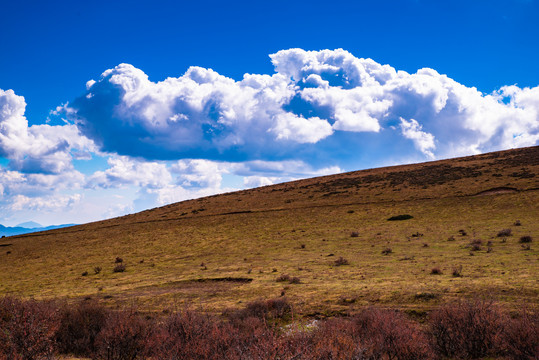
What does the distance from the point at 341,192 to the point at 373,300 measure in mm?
52423

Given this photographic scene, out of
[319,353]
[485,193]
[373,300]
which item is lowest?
[373,300]

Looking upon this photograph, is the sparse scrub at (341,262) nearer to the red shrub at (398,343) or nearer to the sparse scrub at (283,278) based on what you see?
the sparse scrub at (283,278)

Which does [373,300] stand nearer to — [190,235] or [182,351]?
[182,351]

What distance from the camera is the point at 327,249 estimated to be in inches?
1307

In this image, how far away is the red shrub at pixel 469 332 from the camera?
29.8ft

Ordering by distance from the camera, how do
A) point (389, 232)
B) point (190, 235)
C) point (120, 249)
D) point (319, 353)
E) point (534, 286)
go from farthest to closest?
point (190, 235), point (120, 249), point (389, 232), point (534, 286), point (319, 353)

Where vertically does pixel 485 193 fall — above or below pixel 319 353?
above

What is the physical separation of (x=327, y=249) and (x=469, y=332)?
78.8 ft

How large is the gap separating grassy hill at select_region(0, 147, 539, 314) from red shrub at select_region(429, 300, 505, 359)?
4178 mm

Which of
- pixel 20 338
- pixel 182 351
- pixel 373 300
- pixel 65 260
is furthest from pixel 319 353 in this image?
A: pixel 65 260

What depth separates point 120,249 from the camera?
4584cm

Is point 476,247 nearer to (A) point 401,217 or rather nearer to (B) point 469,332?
(A) point 401,217

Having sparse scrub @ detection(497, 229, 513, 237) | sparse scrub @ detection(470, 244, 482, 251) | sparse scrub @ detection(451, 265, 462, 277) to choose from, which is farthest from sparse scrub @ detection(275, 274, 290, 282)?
sparse scrub @ detection(497, 229, 513, 237)

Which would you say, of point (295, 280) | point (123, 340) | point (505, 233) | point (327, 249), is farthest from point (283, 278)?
point (505, 233)
